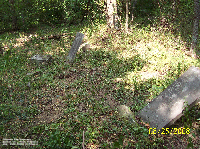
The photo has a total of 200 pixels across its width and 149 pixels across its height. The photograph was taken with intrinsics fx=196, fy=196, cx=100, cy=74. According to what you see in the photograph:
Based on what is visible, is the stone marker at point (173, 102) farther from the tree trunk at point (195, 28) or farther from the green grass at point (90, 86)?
the tree trunk at point (195, 28)

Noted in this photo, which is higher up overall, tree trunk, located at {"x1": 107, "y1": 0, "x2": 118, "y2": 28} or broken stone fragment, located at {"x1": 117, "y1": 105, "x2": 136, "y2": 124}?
tree trunk, located at {"x1": 107, "y1": 0, "x2": 118, "y2": 28}

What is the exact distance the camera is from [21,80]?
7.26 meters

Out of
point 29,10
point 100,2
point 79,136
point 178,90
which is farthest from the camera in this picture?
point 29,10

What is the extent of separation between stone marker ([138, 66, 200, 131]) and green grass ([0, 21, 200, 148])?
0.34 metres

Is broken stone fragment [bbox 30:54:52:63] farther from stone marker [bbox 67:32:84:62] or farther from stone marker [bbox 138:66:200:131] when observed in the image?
stone marker [bbox 138:66:200:131]

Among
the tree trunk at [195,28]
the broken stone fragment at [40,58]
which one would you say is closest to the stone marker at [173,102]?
the tree trunk at [195,28]

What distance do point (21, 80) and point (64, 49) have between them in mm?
2731

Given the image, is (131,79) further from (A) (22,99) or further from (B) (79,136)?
(A) (22,99)

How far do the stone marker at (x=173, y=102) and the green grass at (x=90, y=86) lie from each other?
34 centimetres

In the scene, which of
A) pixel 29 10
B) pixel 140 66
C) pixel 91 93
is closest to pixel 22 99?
pixel 91 93

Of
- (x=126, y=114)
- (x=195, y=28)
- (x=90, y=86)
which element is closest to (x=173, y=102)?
(x=126, y=114)

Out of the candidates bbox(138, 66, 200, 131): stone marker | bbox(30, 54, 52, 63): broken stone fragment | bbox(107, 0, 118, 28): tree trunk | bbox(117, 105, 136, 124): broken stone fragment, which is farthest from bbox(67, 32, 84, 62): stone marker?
bbox(138, 66, 200, 131): stone marker

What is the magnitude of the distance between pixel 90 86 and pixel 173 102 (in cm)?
285

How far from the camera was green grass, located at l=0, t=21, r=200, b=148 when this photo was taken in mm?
4719
